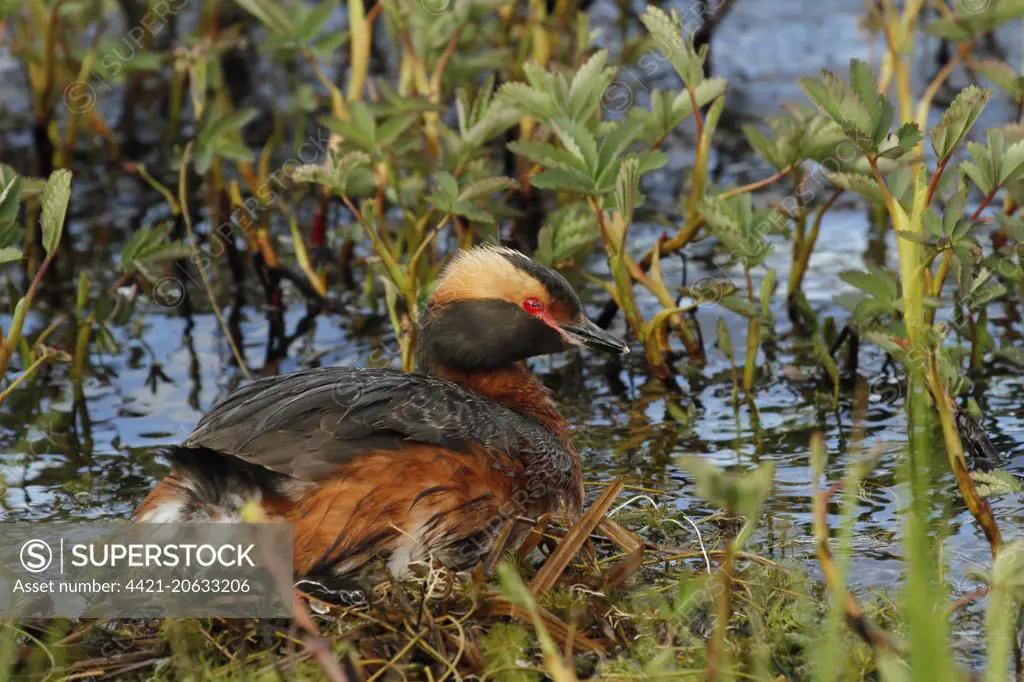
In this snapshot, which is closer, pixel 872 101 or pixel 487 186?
pixel 872 101

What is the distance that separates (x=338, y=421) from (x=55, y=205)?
1.35 m

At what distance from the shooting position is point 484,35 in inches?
318

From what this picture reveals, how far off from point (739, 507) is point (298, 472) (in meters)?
1.72

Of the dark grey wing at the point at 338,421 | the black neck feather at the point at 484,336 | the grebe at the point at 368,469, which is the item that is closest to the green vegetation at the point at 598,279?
the grebe at the point at 368,469

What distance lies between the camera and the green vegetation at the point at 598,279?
13.4 feet

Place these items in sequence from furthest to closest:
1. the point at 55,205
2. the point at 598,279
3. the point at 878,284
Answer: the point at 598,279 → the point at 878,284 → the point at 55,205

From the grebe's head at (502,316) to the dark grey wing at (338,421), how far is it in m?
0.39

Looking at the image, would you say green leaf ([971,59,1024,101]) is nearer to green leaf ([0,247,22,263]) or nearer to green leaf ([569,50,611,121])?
green leaf ([569,50,611,121])

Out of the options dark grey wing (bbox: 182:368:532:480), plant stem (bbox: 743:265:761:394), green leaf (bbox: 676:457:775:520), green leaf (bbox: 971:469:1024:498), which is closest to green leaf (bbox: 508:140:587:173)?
plant stem (bbox: 743:265:761:394)

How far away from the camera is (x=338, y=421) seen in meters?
4.63

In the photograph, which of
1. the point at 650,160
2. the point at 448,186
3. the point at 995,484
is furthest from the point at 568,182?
the point at 995,484

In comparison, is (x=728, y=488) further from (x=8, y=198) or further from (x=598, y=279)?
(x=598, y=279)

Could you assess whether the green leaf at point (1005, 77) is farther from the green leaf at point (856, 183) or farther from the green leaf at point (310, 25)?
the green leaf at point (310, 25)

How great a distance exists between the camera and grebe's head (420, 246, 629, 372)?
536 cm
